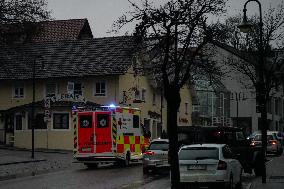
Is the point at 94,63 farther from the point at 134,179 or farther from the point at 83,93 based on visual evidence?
the point at 134,179

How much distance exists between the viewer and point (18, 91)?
55.7 m

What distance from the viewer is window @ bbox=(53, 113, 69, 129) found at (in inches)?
1967

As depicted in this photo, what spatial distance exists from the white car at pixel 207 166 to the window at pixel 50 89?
3667cm

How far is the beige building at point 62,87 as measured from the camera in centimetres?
5000

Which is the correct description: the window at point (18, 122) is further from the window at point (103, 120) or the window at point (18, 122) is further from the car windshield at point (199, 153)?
the car windshield at point (199, 153)

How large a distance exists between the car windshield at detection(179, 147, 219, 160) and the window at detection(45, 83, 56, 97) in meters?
36.7

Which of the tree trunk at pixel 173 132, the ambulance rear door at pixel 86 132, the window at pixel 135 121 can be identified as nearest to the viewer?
the tree trunk at pixel 173 132

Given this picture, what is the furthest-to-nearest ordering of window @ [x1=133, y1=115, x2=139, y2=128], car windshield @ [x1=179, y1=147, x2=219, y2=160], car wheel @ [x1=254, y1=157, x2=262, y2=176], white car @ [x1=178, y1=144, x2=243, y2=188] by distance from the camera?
window @ [x1=133, y1=115, x2=139, y2=128] → car wheel @ [x1=254, y1=157, x2=262, y2=176] → car windshield @ [x1=179, y1=147, x2=219, y2=160] → white car @ [x1=178, y1=144, x2=243, y2=188]

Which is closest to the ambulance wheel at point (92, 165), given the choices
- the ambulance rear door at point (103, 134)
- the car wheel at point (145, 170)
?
the ambulance rear door at point (103, 134)

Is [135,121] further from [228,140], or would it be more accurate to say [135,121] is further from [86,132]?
[228,140]

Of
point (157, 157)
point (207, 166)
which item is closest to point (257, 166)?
point (157, 157)

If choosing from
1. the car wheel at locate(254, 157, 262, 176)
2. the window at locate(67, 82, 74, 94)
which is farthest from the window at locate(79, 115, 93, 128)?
the window at locate(67, 82, 74, 94)

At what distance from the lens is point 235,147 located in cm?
2484

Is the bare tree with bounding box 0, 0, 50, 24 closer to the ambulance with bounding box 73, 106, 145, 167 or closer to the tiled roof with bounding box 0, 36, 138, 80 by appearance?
the ambulance with bounding box 73, 106, 145, 167
